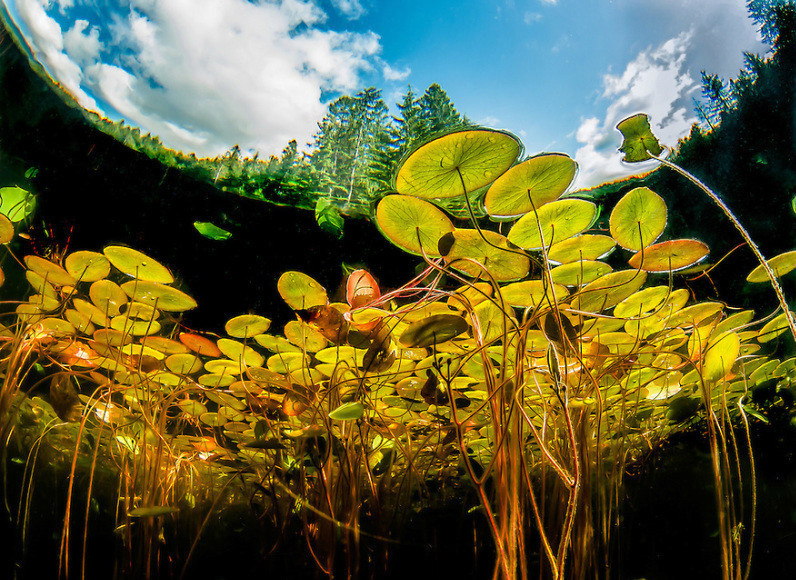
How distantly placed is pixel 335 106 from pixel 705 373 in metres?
0.85

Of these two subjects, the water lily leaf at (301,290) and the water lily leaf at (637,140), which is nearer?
the water lily leaf at (637,140)

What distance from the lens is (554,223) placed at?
1.71 feet

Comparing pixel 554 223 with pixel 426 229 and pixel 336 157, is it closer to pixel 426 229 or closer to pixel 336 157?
pixel 426 229

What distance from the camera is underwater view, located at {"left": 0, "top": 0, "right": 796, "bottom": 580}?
47 centimetres

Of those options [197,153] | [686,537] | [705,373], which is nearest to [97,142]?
[197,153]

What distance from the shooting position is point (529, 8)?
0.50 m

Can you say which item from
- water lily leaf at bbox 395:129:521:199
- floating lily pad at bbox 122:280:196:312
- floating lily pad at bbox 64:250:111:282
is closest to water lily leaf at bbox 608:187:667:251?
water lily leaf at bbox 395:129:521:199

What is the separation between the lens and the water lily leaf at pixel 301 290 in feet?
2.01

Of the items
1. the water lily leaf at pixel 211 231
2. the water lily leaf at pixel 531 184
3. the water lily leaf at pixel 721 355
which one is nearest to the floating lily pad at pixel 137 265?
the water lily leaf at pixel 211 231

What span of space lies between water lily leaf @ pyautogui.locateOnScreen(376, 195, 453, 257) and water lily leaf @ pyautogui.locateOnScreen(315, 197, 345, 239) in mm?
192

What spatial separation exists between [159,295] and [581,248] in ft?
2.81

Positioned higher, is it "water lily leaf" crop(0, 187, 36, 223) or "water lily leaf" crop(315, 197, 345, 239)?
"water lily leaf" crop(0, 187, 36, 223)

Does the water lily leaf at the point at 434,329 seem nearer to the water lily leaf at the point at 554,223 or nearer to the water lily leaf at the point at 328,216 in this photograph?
the water lily leaf at the point at 554,223

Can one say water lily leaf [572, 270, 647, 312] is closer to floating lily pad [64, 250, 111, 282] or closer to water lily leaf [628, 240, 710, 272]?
water lily leaf [628, 240, 710, 272]
